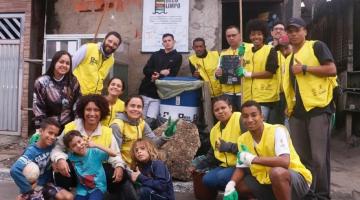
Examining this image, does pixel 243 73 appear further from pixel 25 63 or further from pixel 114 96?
pixel 25 63

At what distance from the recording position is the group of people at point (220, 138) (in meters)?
3.65

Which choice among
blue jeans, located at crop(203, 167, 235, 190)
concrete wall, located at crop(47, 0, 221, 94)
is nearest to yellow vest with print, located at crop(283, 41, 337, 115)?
blue jeans, located at crop(203, 167, 235, 190)

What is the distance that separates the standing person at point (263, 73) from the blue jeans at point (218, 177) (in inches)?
44.8

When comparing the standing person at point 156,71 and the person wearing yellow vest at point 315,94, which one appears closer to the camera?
the person wearing yellow vest at point 315,94

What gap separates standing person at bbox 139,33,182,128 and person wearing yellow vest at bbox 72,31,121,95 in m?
1.09

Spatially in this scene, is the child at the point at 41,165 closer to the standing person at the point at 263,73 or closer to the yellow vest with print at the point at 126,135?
the yellow vest with print at the point at 126,135

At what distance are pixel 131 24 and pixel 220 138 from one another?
12.5 feet

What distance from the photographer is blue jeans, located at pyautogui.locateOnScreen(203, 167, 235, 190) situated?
157 inches

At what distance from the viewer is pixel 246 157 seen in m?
3.62

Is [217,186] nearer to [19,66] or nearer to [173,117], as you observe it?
[173,117]

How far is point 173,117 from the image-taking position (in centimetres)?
607

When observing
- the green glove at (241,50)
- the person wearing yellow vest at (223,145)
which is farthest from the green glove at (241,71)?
the person wearing yellow vest at (223,145)

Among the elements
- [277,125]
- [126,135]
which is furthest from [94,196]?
[277,125]

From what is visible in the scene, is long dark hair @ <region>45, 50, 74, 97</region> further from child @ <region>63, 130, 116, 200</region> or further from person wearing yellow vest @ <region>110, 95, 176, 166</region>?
child @ <region>63, 130, 116, 200</region>
